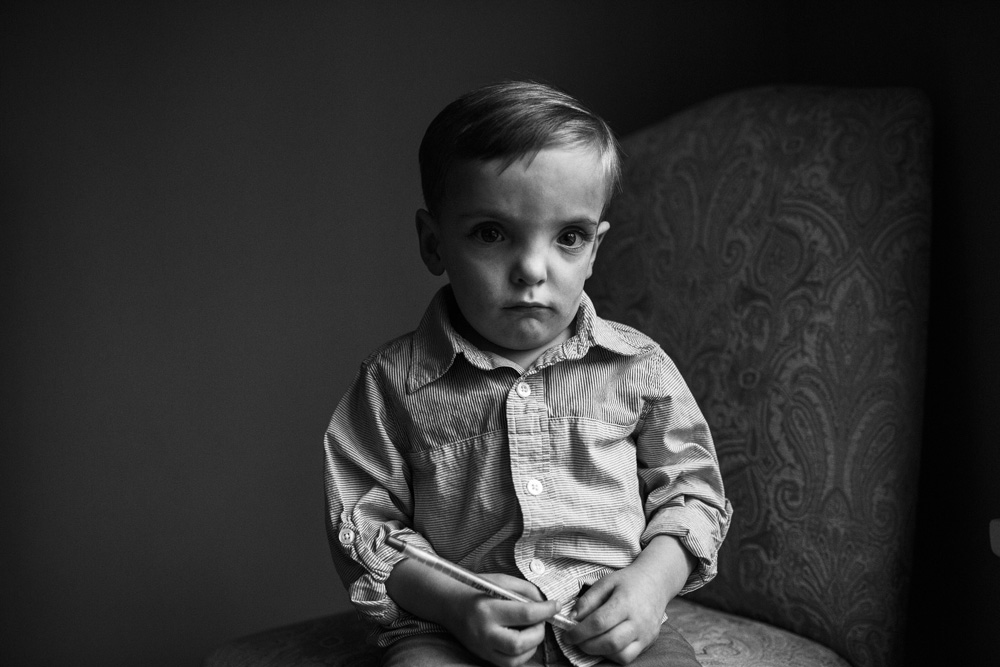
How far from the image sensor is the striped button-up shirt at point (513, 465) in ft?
3.18

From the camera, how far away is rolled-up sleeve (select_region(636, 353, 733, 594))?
1.02 meters

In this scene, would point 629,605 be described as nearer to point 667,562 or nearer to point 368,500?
point 667,562

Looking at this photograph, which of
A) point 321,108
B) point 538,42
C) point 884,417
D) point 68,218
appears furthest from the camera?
point 538,42

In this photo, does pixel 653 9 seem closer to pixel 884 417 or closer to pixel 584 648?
pixel 884 417

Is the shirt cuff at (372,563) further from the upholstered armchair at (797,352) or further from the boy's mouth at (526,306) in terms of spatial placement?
the boy's mouth at (526,306)

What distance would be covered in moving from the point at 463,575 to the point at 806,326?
0.65 m

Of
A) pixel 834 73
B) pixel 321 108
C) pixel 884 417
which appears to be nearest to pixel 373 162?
pixel 321 108

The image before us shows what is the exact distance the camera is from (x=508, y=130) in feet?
2.97

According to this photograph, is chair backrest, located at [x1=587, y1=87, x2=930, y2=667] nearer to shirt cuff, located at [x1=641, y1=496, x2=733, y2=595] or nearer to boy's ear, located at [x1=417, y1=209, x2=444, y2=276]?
shirt cuff, located at [x1=641, y1=496, x2=733, y2=595]

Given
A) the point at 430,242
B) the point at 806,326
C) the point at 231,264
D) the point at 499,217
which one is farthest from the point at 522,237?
the point at 231,264

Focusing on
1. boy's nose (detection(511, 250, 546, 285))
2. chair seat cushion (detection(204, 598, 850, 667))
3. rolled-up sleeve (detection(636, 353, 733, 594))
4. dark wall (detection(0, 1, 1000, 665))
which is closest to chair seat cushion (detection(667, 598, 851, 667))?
chair seat cushion (detection(204, 598, 850, 667))

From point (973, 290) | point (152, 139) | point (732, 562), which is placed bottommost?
point (732, 562)

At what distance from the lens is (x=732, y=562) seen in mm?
1315

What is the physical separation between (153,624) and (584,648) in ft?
3.18
